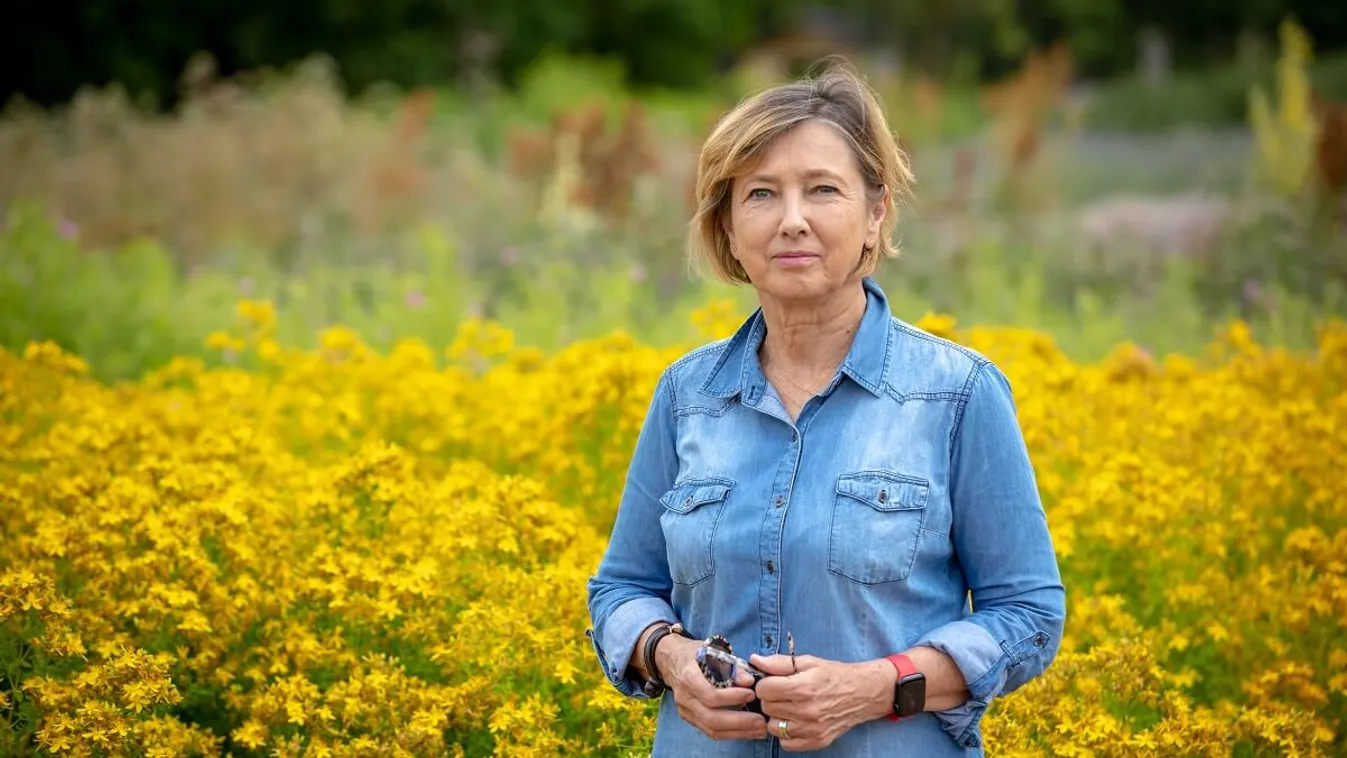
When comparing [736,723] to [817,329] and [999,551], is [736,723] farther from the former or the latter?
[817,329]

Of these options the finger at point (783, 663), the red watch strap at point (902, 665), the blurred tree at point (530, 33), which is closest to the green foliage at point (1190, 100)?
the blurred tree at point (530, 33)

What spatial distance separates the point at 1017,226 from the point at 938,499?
30.7ft

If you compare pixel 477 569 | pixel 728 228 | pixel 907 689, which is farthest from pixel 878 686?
pixel 477 569

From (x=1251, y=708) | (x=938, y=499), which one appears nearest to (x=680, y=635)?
(x=938, y=499)

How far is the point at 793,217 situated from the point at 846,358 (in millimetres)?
241

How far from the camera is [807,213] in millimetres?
2434

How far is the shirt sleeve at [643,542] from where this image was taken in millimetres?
2635

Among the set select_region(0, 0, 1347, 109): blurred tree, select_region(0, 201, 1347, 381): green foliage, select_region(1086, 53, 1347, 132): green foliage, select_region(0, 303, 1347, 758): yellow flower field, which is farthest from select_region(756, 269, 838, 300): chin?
select_region(1086, 53, 1347, 132): green foliage

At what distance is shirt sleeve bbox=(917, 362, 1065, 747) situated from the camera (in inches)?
93.1

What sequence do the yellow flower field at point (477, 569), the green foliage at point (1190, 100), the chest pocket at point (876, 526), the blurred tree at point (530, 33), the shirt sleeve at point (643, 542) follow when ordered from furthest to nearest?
the green foliage at point (1190, 100)
the blurred tree at point (530, 33)
the yellow flower field at point (477, 569)
the shirt sleeve at point (643, 542)
the chest pocket at point (876, 526)

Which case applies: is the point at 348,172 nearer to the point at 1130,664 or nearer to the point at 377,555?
the point at 377,555

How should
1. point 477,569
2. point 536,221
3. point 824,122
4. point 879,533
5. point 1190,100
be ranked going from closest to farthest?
1. point 879,533
2. point 824,122
3. point 477,569
4. point 536,221
5. point 1190,100

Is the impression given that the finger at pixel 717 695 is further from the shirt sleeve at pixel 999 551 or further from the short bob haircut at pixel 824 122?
the short bob haircut at pixel 824 122

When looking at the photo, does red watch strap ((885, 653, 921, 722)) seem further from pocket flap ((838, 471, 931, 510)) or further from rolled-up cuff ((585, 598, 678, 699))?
rolled-up cuff ((585, 598, 678, 699))
